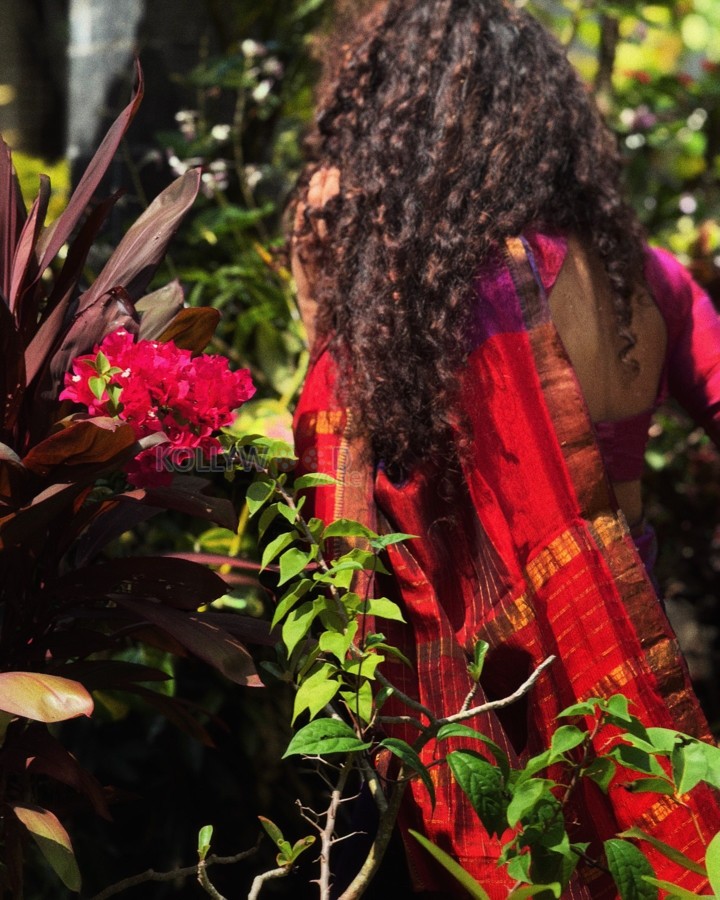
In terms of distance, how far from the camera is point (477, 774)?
1.15 meters

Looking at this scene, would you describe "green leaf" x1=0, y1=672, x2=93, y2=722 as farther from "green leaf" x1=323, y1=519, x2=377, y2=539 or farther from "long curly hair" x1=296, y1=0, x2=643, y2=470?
"long curly hair" x1=296, y1=0, x2=643, y2=470

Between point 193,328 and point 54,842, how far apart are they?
67cm

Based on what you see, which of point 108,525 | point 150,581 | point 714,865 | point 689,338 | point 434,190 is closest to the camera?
point 714,865

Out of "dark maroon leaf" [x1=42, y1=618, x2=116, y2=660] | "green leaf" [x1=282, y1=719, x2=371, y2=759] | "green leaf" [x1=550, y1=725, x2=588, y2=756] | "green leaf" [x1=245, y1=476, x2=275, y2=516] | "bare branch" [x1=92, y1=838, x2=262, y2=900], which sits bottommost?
"bare branch" [x1=92, y1=838, x2=262, y2=900]

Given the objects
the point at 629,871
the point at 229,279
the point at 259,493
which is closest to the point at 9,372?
the point at 259,493

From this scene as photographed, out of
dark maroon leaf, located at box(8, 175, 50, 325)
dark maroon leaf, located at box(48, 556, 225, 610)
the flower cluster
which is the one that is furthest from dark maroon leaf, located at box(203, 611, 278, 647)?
dark maroon leaf, located at box(8, 175, 50, 325)

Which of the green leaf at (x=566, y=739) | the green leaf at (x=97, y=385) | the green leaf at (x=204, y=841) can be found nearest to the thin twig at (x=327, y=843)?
the green leaf at (x=204, y=841)

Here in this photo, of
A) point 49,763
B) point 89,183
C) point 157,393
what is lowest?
point 49,763

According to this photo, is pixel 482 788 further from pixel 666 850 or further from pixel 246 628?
pixel 246 628

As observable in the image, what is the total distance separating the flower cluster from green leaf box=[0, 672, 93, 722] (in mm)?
249

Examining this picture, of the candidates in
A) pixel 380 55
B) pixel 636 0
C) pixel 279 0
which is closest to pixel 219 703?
pixel 380 55

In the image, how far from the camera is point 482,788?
1145 mm

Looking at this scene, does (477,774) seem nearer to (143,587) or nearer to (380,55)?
(143,587)

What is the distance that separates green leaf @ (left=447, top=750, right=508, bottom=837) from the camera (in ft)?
3.75
